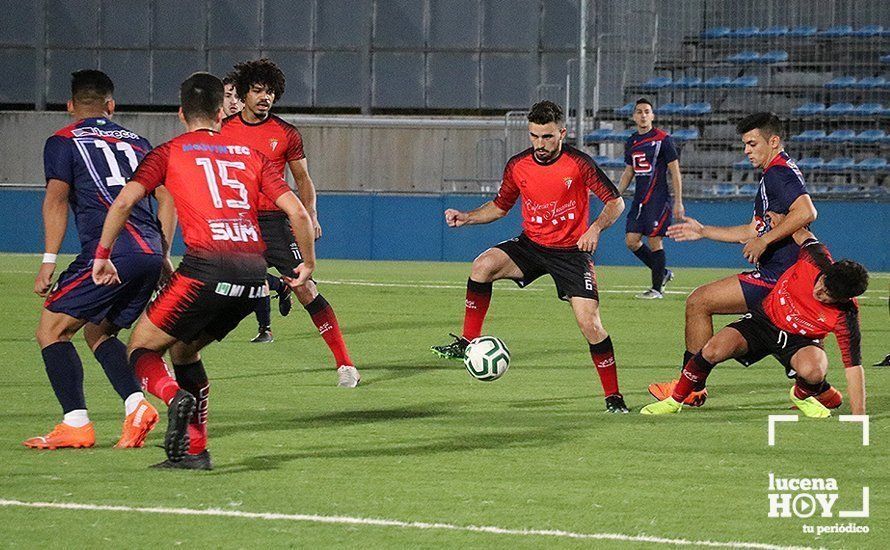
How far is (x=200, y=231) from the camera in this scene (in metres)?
6.48

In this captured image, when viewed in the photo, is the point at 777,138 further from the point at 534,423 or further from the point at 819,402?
the point at 534,423

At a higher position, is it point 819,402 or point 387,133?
point 387,133

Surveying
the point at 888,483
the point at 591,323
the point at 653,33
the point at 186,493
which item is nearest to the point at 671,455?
the point at 888,483

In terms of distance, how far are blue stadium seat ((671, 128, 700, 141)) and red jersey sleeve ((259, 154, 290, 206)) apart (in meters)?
22.6

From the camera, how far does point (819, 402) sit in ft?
28.8

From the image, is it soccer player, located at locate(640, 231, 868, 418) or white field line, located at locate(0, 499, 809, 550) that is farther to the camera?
soccer player, located at locate(640, 231, 868, 418)

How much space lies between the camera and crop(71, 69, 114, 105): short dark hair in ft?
24.2

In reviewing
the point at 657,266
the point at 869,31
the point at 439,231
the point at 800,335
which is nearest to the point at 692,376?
the point at 800,335

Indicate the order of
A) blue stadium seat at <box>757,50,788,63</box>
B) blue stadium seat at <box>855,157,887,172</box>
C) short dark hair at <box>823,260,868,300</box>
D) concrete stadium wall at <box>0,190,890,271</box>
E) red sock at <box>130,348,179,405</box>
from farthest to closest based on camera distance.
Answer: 1. blue stadium seat at <box>757,50,788,63</box>
2. blue stadium seat at <box>855,157,887,172</box>
3. concrete stadium wall at <box>0,190,890,271</box>
4. short dark hair at <box>823,260,868,300</box>
5. red sock at <box>130,348,179,405</box>

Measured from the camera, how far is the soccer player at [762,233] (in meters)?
8.60

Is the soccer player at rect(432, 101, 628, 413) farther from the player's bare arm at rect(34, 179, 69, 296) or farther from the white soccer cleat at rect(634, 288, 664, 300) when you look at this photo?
the white soccer cleat at rect(634, 288, 664, 300)

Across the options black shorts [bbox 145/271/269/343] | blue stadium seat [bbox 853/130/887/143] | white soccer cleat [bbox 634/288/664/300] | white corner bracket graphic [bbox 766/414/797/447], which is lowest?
white corner bracket graphic [bbox 766/414/797/447]

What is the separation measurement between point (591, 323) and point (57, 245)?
332 cm

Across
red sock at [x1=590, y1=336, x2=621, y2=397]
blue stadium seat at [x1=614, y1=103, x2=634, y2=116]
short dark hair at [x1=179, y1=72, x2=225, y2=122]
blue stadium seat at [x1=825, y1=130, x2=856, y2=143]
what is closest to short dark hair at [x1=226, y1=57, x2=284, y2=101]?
Answer: red sock at [x1=590, y1=336, x2=621, y2=397]
